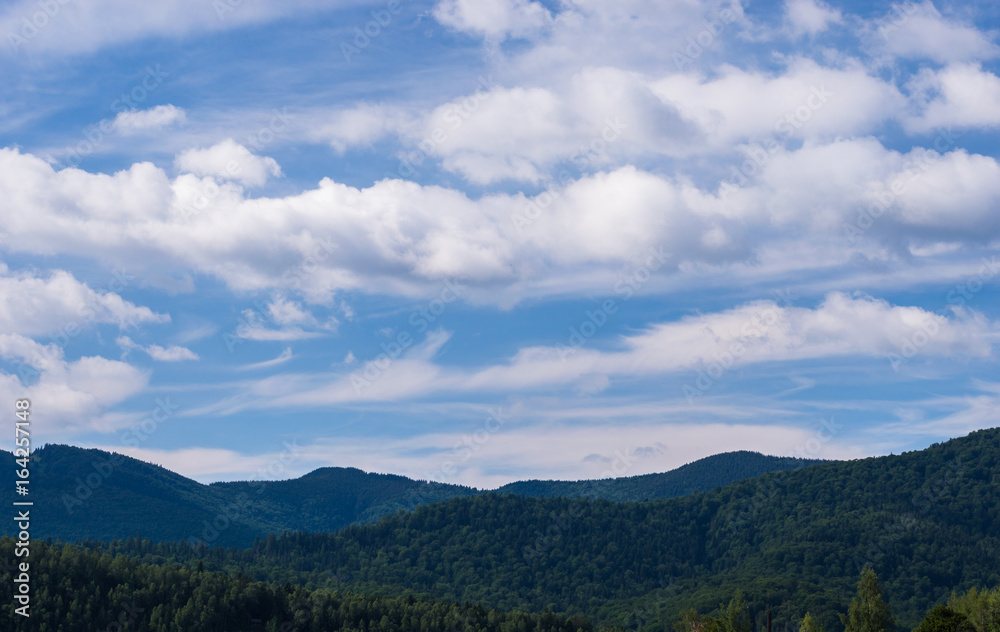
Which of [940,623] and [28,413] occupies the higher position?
[28,413]

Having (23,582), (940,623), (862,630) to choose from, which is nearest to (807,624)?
(862,630)

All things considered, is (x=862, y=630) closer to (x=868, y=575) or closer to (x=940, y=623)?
(x=868, y=575)

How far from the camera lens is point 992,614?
440 ft

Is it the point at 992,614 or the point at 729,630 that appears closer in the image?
the point at 992,614

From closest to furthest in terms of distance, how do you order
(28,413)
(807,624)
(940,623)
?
(28,413) < (940,623) < (807,624)

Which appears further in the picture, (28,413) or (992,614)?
(992,614)

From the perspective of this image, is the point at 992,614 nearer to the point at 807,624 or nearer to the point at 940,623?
the point at 940,623

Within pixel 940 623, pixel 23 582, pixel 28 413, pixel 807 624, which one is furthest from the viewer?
pixel 23 582

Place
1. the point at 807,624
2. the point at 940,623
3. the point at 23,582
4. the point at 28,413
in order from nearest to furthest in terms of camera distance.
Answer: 1. the point at 28,413
2. the point at 940,623
3. the point at 807,624
4. the point at 23,582

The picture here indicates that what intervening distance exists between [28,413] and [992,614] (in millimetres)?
137389

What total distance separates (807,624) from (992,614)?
29.8m

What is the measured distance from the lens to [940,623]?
12656 cm

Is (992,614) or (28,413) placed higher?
(28,413)

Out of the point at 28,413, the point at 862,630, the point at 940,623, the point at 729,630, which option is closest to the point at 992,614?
the point at 940,623
